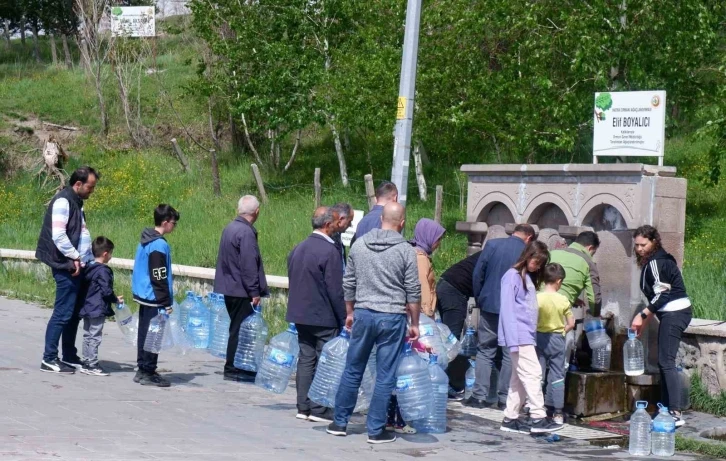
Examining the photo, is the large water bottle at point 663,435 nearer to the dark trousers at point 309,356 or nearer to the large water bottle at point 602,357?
the large water bottle at point 602,357

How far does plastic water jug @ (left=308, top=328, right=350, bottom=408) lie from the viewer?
8.31 meters

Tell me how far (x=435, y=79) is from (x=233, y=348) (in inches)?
526

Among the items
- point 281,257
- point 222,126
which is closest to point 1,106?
point 222,126

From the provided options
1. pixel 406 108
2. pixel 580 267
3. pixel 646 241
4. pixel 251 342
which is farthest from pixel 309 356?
pixel 406 108

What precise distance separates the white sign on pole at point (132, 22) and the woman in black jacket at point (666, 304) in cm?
2812

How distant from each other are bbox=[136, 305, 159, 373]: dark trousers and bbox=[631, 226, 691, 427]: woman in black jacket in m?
4.51

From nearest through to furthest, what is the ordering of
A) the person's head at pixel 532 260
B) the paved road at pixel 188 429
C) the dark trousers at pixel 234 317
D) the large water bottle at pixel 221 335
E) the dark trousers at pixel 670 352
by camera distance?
the paved road at pixel 188 429 → the person's head at pixel 532 260 → the dark trousers at pixel 670 352 → the dark trousers at pixel 234 317 → the large water bottle at pixel 221 335

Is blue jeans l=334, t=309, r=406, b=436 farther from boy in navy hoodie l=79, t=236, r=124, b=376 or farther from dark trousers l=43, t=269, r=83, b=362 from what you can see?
dark trousers l=43, t=269, r=83, b=362

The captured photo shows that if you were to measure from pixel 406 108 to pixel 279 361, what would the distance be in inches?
148

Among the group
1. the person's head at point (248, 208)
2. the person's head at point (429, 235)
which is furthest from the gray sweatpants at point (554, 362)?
the person's head at point (248, 208)

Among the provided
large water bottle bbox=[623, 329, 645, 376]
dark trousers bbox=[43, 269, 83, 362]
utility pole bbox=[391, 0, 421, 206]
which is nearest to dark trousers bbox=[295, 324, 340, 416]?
dark trousers bbox=[43, 269, 83, 362]

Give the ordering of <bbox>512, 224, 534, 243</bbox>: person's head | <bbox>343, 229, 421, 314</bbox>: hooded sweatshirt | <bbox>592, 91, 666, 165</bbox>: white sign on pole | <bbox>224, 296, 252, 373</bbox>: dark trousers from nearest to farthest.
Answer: <bbox>343, 229, 421, 314</bbox>: hooded sweatshirt < <bbox>512, 224, 534, 243</bbox>: person's head < <bbox>224, 296, 252, 373</bbox>: dark trousers < <bbox>592, 91, 666, 165</bbox>: white sign on pole

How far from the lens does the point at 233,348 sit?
10539 millimetres

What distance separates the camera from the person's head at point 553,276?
898 centimetres
